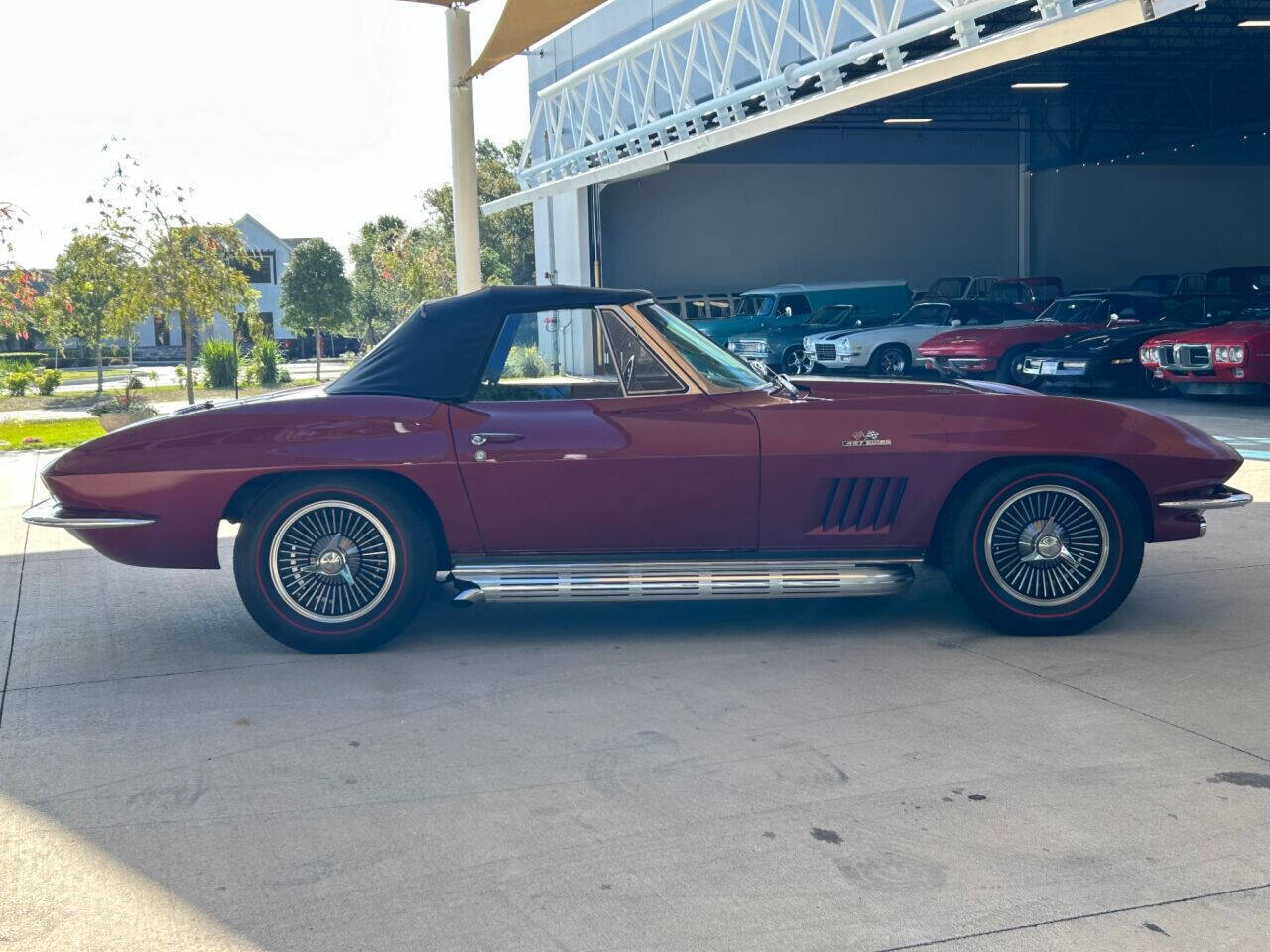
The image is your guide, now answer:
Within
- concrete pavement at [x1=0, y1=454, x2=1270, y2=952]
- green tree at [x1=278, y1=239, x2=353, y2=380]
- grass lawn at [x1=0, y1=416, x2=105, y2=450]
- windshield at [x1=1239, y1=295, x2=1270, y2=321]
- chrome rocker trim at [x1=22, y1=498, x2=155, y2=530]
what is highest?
green tree at [x1=278, y1=239, x2=353, y2=380]

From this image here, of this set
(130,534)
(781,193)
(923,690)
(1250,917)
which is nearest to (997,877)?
(1250,917)

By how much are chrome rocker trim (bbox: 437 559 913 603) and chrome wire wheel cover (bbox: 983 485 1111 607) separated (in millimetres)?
418

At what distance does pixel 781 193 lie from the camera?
3516cm

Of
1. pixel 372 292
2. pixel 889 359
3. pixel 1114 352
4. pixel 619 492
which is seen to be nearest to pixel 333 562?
pixel 619 492

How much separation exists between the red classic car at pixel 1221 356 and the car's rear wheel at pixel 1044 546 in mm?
11837

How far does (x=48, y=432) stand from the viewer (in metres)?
18.0

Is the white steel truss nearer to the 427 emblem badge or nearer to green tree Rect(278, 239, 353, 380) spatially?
the 427 emblem badge

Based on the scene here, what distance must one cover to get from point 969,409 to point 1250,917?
281 cm

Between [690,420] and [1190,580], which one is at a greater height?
[690,420]

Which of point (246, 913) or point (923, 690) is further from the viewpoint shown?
point (923, 690)

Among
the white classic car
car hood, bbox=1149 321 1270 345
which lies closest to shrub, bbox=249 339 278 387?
the white classic car

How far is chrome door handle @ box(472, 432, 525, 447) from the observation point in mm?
5410

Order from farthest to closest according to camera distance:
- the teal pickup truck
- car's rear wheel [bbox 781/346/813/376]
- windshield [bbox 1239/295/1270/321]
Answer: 1. the teal pickup truck
2. car's rear wheel [bbox 781/346/813/376]
3. windshield [bbox 1239/295/1270/321]

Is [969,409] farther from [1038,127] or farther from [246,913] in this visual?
[1038,127]
